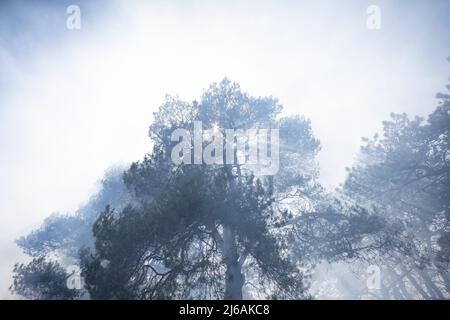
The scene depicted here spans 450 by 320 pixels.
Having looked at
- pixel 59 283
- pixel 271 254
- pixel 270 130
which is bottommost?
pixel 59 283

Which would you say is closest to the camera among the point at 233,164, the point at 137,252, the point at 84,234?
the point at 137,252

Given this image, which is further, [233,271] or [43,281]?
[43,281]

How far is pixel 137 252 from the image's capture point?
8.03 metres

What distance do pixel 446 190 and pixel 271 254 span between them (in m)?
13.4

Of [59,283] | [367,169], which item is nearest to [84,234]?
[59,283]

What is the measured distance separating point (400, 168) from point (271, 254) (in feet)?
38.0

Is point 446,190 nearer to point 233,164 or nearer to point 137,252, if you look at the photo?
point 233,164

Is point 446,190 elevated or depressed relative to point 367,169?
depressed

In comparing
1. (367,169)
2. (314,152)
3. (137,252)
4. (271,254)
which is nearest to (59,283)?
(137,252)

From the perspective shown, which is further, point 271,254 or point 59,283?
point 59,283

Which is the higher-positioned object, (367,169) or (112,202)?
(367,169)

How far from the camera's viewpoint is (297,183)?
14227 millimetres
